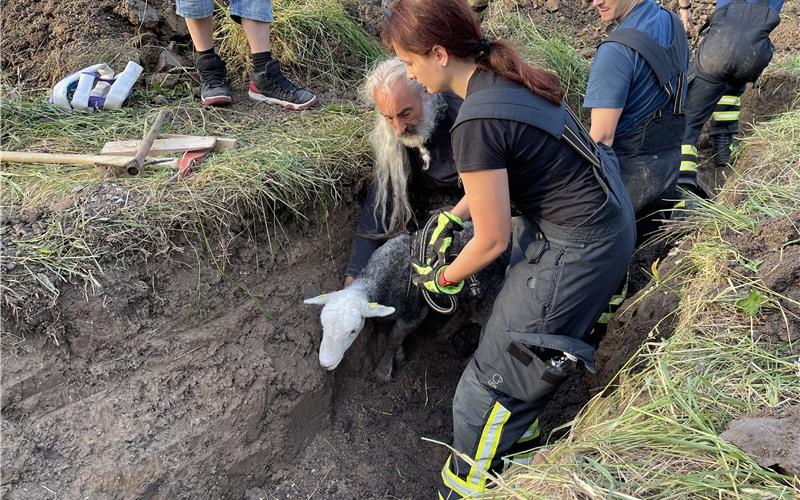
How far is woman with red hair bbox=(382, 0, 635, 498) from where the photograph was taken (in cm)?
243

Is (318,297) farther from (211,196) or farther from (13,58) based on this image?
(13,58)

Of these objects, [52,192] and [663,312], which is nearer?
[663,312]

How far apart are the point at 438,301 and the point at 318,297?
0.83m

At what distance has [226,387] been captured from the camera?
367cm

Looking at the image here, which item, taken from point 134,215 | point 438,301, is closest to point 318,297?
point 438,301

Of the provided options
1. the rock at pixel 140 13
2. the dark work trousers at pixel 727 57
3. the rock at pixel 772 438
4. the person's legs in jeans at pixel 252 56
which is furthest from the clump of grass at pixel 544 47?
the rock at pixel 772 438

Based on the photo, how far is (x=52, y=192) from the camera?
12.2 ft

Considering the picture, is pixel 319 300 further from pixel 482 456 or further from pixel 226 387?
pixel 482 456

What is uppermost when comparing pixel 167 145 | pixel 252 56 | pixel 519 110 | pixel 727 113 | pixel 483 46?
pixel 483 46

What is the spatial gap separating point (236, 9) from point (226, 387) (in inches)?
106

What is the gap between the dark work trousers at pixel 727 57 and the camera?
4898mm

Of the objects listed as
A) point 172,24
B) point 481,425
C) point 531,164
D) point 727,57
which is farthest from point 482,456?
point 172,24

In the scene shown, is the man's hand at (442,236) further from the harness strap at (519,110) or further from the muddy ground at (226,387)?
the muddy ground at (226,387)

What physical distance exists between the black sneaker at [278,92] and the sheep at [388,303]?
143cm
